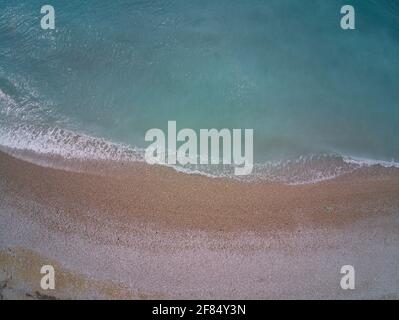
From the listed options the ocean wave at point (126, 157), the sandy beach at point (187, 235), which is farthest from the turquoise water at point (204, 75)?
the sandy beach at point (187, 235)

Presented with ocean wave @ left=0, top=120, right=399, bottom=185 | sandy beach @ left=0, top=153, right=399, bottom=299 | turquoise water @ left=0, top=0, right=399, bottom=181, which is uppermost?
turquoise water @ left=0, top=0, right=399, bottom=181

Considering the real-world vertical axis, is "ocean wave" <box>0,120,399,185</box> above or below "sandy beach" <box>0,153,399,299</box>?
above

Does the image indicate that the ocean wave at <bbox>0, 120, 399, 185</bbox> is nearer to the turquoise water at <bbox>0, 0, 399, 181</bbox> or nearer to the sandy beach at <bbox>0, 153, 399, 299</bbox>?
the turquoise water at <bbox>0, 0, 399, 181</bbox>

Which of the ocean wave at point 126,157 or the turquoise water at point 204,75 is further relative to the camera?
the turquoise water at point 204,75

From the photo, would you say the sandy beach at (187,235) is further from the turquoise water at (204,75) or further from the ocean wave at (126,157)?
the turquoise water at (204,75)

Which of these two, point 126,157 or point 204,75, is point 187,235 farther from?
point 204,75

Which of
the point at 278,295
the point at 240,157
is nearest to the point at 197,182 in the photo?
the point at 240,157

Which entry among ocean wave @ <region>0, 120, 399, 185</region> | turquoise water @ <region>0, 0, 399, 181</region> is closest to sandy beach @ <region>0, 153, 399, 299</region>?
ocean wave @ <region>0, 120, 399, 185</region>
